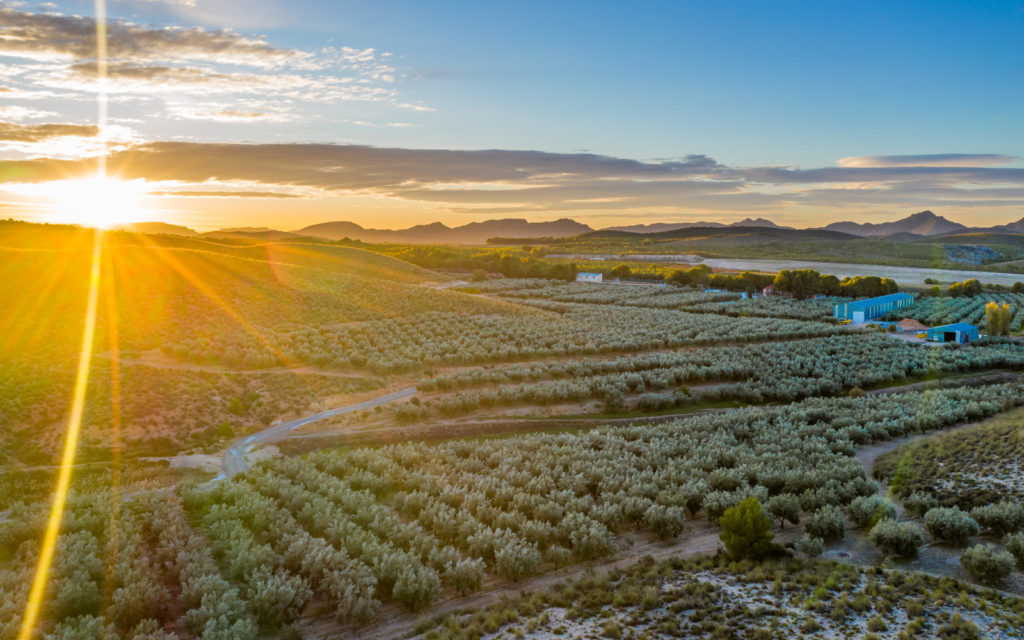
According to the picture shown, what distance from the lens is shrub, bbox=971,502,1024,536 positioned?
1608 cm

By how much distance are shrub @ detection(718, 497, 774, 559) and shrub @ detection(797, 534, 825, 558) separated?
977mm

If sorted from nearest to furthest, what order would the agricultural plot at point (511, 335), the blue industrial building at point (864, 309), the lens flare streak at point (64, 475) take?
the lens flare streak at point (64, 475)
the agricultural plot at point (511, 335)
the blue industrial building at point (864, 309)

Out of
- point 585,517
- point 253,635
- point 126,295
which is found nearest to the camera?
point 253,635

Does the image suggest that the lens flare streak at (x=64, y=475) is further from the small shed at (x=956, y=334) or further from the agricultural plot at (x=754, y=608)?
the small shed at (x=956, y=334)

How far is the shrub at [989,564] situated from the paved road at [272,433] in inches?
850

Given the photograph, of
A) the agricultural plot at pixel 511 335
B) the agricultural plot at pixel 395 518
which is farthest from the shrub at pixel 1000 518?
the agricultural plot at pixel 511 335

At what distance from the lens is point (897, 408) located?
97.6ft

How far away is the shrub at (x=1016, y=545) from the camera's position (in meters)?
14.5

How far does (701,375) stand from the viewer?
122 feet

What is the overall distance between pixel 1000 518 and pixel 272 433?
25348 millimetres

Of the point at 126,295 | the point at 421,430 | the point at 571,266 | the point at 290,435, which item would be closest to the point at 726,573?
the point at 421,430

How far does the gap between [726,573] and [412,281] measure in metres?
87.9

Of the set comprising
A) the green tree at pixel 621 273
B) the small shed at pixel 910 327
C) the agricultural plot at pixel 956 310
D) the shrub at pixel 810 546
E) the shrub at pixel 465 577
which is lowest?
the shrub at pixel 465 577

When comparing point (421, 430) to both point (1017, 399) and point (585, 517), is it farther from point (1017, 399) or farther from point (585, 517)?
point (1017, 399)
